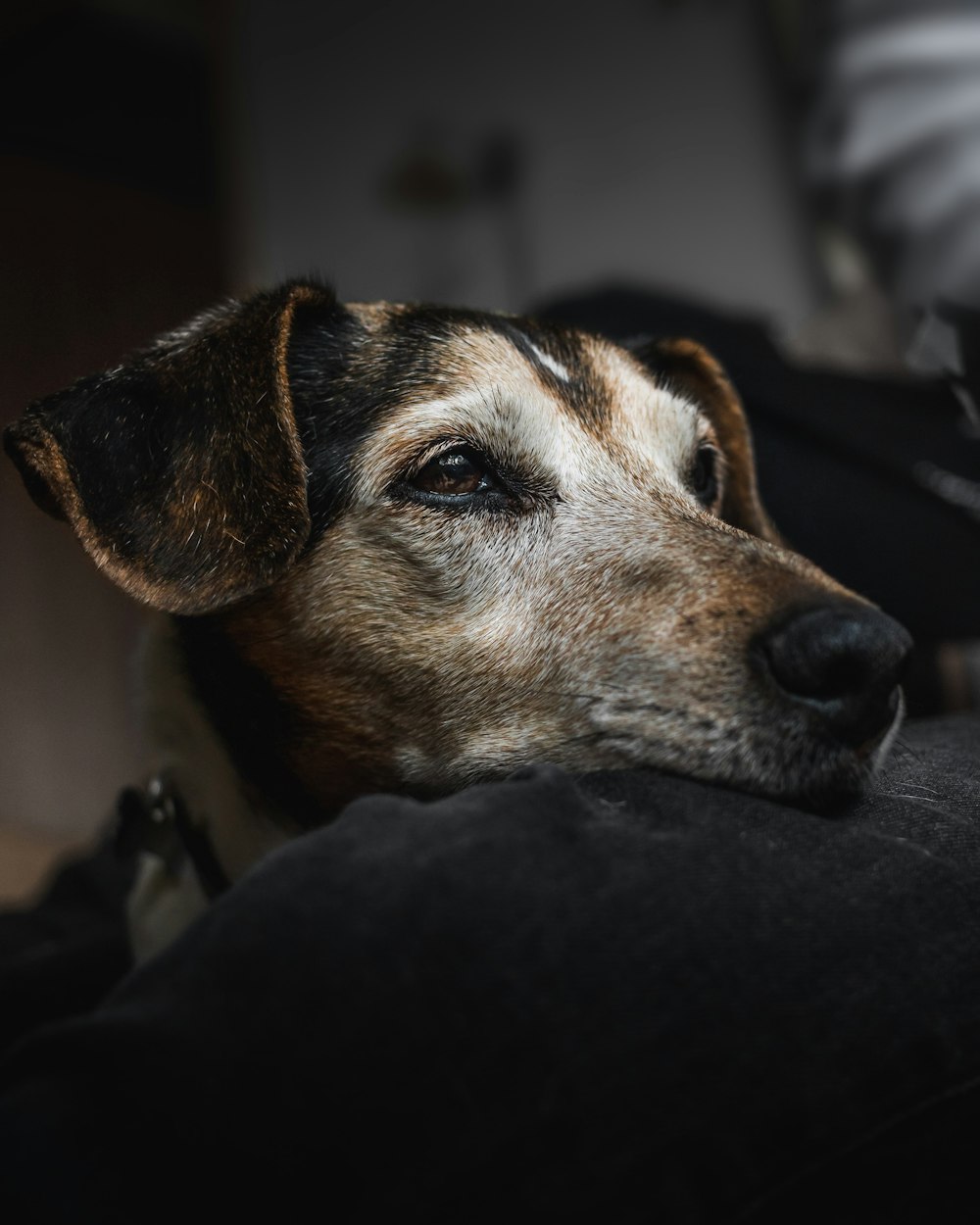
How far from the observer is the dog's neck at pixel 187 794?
4.97ft

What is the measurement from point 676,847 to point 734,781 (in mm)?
274

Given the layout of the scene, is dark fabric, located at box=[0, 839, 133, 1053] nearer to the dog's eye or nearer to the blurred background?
the dog's eye

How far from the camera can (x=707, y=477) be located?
6.25 feet

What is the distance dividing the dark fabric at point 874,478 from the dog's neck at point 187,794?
1.23m

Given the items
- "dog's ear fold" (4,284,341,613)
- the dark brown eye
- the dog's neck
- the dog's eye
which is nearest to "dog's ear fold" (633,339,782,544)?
the dog's eye

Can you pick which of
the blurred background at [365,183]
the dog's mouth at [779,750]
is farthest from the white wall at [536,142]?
the dog's mouth at [779,750]

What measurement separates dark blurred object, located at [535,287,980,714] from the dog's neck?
4.04 ft

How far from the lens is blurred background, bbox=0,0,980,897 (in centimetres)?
390

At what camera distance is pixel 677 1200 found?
0.66 meters

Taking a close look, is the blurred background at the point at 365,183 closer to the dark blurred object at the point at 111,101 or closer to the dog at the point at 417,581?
the dark blurred object at the point at 111,101

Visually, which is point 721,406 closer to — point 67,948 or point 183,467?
point 183,467

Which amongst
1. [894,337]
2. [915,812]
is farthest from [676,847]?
[894,337]

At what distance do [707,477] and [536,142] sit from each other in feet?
12.4

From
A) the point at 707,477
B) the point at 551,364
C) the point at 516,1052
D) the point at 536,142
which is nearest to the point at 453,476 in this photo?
the point at 551,364
